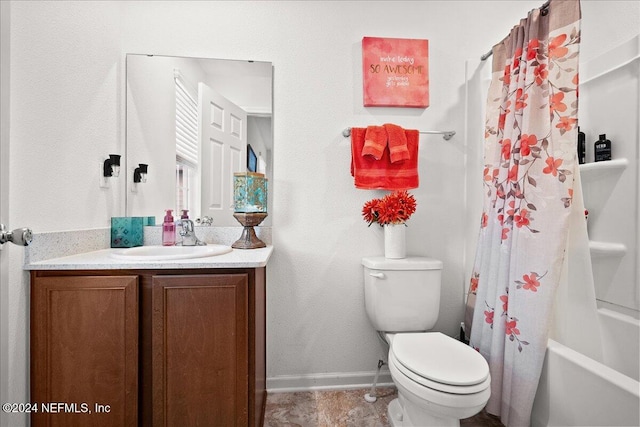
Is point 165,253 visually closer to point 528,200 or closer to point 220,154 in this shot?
point 220,154

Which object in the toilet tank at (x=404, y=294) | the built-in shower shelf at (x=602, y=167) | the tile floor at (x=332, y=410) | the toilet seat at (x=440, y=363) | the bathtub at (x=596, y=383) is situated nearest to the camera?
the bathtub at (x=596, y=383)

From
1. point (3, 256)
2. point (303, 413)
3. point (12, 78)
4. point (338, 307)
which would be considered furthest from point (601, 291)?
point (12, 78)

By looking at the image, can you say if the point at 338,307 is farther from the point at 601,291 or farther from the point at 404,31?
the point at 404,31

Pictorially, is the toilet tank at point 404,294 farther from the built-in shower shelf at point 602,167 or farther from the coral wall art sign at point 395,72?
the coral wall art sign at point 395,72

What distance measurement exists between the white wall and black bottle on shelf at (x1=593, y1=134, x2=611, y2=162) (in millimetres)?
565

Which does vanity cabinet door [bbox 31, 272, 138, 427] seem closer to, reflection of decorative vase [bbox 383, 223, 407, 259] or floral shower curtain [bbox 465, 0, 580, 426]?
reflection of decorative vase [bbox 383, 223, 407, 259]

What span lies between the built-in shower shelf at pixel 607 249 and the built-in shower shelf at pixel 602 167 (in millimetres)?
330

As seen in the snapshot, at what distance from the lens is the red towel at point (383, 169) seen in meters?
1.79

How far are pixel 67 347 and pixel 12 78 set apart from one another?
0.99 m

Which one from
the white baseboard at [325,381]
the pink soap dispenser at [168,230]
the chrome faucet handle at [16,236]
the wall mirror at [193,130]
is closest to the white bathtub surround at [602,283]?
the white baseboard at [325,381]

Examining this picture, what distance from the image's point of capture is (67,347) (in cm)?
119

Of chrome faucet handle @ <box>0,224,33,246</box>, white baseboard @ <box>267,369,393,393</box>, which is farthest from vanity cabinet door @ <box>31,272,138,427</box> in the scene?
white baseboard @ <box>267,369,393,393</box>

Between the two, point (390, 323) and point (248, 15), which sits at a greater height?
point (248, 15)

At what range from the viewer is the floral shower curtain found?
4.11ft
